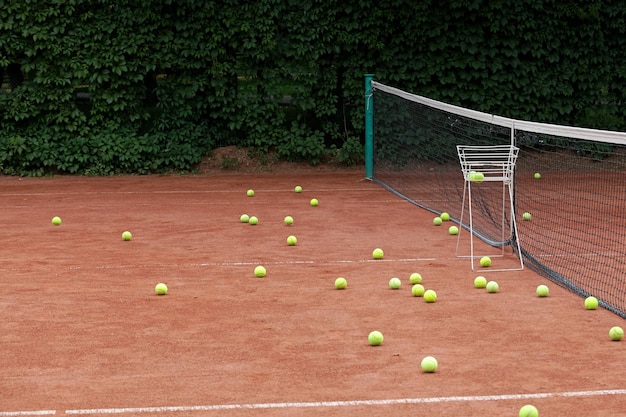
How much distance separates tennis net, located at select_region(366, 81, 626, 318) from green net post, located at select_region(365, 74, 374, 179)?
0.16ft

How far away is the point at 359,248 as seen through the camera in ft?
32.4

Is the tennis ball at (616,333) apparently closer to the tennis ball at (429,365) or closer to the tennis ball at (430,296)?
the tennis ball at (429,365)

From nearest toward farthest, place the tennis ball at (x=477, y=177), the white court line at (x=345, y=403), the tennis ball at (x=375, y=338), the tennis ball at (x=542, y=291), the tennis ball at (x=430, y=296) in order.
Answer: the white court line at (x=345, y=403) < the tennis ball at (x=375, y=338) < the tennis ball at (x=430, y=296) < the tennis ball at (x=542, y=291) < the tennis ball at (x=477, y=177)

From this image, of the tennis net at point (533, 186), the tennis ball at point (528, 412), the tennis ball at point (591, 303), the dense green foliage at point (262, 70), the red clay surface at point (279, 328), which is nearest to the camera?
the tennis ball at point (528, 412)

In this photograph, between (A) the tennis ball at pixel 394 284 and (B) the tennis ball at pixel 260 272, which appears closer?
(A) the tennis ball at pixel 394 284

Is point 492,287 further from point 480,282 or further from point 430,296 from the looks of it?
point 430,296

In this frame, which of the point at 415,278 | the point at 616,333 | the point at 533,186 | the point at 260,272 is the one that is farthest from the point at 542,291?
the point at 533,186

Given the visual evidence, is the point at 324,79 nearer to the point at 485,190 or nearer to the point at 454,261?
the point at 485,190

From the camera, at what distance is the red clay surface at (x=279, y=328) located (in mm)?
5227

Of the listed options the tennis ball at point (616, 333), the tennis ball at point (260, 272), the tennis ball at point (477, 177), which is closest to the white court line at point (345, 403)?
the tennis ball at point (616, 333)

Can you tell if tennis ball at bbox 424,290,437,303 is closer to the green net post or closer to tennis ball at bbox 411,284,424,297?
tennis ball at bbox 411,284,424,297

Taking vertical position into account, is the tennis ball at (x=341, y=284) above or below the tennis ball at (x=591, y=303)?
below

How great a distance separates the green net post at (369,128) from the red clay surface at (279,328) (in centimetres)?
420

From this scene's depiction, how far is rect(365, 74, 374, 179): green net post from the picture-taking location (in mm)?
15938
